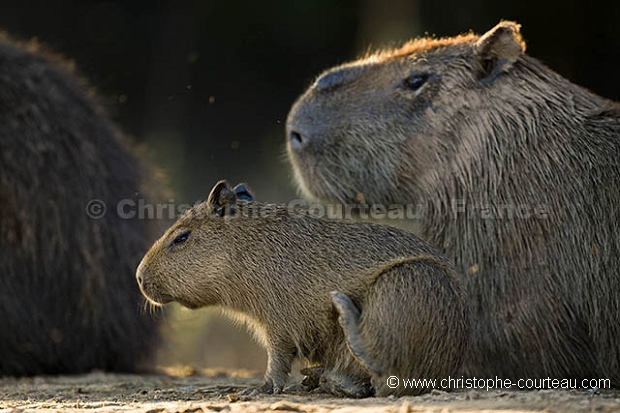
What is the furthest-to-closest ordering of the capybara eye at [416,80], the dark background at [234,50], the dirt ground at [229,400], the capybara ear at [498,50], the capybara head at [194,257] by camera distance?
the dark background at [234,50] → the capybara eye at [416,80] → the capybara ear at [498,50] → the capybara head at [194,257] → the dirt ground at [229,400]

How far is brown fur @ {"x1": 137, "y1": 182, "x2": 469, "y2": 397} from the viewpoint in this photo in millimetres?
3211

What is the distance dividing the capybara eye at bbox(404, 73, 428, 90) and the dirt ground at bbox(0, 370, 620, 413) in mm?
1314

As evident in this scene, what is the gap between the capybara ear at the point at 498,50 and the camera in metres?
4.02

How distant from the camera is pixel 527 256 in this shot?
12.3ft

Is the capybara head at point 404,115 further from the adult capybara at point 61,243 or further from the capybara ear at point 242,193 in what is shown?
the adult capybara at point 61,243

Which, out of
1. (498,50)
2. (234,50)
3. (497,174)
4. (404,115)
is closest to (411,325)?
(497,174)

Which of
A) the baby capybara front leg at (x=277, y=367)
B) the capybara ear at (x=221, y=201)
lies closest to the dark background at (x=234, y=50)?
the capybara ear at (x=221, y=201)

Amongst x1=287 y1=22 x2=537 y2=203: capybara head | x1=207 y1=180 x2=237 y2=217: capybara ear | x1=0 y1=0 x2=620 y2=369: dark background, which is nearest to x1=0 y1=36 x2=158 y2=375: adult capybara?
x1=287 y1=22 x2=537 y2=203: capybara head

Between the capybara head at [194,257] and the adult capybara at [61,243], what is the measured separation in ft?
3.94

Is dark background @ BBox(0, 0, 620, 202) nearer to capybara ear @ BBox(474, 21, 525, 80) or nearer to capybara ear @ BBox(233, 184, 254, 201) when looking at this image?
capybara ear @ BBox(474, 21, 525, 80)

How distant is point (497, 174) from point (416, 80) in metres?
0.50

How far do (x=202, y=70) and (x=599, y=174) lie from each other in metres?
8.61

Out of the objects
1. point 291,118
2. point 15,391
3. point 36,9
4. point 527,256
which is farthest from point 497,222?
point 36,9

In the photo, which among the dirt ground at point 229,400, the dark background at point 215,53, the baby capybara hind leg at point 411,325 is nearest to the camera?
the dirt ground at point 229,400
